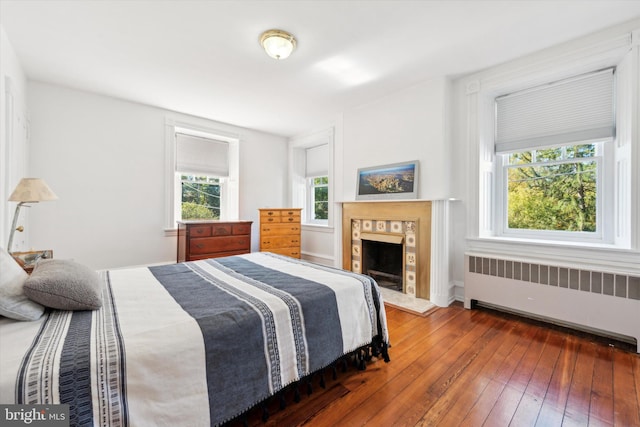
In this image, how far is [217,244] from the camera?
3.94m

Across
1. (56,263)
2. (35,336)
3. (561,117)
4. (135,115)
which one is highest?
(135,115)

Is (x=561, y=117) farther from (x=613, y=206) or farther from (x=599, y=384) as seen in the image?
(x=599, y=384)

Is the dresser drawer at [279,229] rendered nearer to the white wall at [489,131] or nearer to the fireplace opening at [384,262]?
the fireplace opening at [384,262]

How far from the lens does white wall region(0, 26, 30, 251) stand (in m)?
2.18

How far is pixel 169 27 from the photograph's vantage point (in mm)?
2186

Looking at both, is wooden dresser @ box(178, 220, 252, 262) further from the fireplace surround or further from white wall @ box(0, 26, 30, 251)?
the fireplace surround

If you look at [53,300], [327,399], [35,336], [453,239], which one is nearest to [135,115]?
[53,300]

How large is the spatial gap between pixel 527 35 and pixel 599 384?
2680mm

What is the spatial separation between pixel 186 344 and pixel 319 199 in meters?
4.30

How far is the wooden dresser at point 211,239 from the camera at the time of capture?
3.69 metres

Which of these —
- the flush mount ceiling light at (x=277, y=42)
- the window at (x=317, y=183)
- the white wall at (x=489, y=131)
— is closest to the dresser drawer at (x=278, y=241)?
the window at (x=317, y=183)

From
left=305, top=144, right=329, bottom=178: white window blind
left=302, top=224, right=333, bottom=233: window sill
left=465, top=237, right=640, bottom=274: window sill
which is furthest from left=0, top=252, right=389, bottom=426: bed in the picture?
left=305, top=144, right=329, bottom=178: white window blind

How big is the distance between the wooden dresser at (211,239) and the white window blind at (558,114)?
3.62 metres

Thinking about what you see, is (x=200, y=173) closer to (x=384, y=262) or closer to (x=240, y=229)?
(x=240, y=229)
